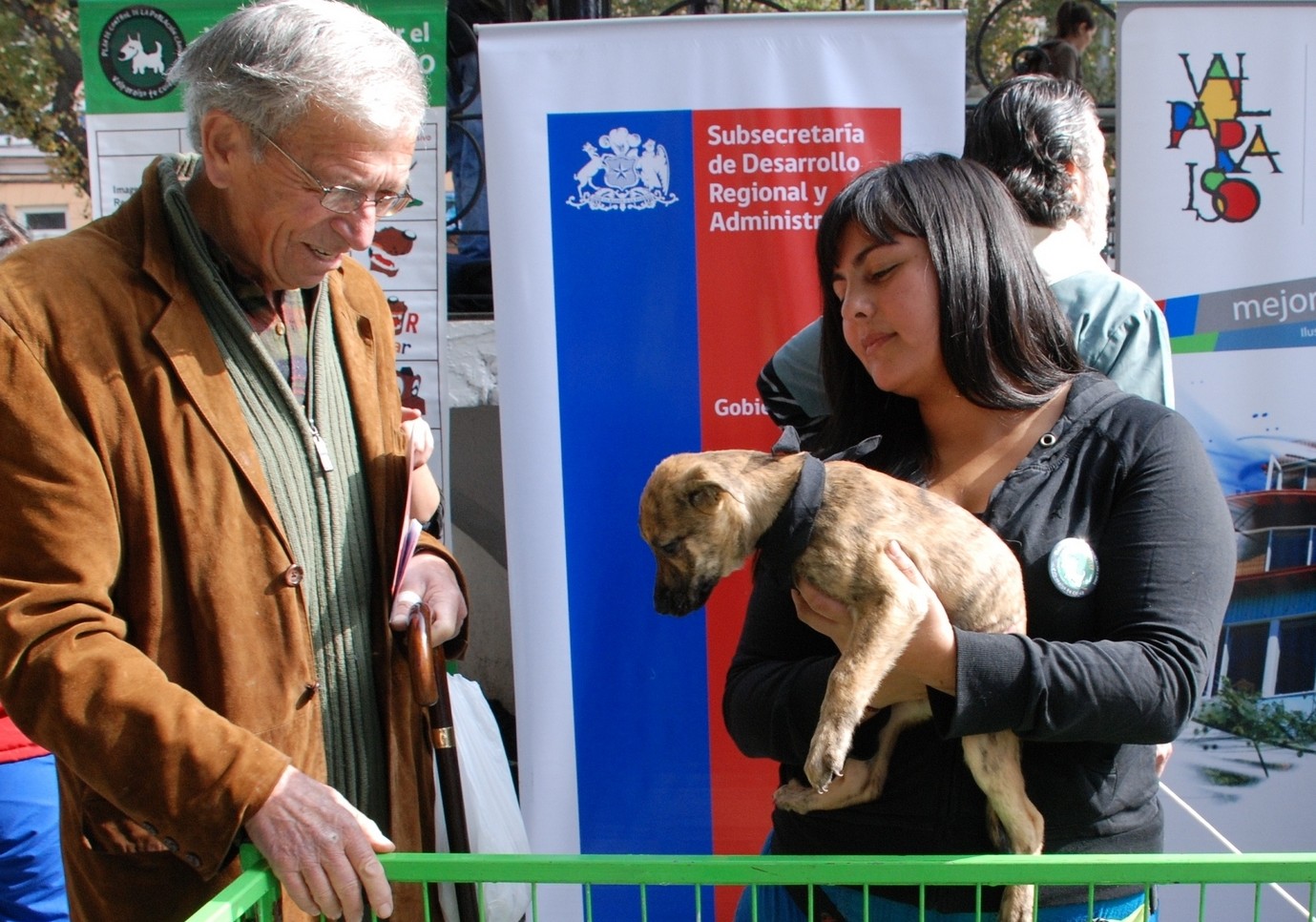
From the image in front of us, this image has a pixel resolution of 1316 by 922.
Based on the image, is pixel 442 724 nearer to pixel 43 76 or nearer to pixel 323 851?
pixel 323 851

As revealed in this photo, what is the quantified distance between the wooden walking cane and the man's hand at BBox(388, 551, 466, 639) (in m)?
0.03

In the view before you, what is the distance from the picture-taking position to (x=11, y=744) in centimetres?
299

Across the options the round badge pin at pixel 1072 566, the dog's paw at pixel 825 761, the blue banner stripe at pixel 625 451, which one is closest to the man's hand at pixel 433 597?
the dog's paw at pixel 825 761

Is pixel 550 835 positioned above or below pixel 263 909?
below

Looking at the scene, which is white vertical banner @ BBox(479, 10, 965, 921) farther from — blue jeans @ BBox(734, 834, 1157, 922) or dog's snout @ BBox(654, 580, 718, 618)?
blue jeans @ BBox(734, 834, 1157, 922)

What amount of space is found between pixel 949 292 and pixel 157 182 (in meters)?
1.41

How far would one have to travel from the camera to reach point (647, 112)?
3.59m

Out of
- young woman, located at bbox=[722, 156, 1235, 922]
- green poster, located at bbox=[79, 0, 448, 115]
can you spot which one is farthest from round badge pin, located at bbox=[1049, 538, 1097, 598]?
green poster, located at bbox=[79, 0, 448, 115]

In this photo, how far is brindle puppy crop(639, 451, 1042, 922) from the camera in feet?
5.47

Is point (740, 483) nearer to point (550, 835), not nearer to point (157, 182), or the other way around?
point (157, 182)

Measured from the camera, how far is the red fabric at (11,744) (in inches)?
117

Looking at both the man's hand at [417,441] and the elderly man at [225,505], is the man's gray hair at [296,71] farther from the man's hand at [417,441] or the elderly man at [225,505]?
the man's hand at [417,441]

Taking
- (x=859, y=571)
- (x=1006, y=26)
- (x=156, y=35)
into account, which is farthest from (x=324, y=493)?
(x=1006, y=26)

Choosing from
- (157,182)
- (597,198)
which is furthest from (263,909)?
(597,198)
